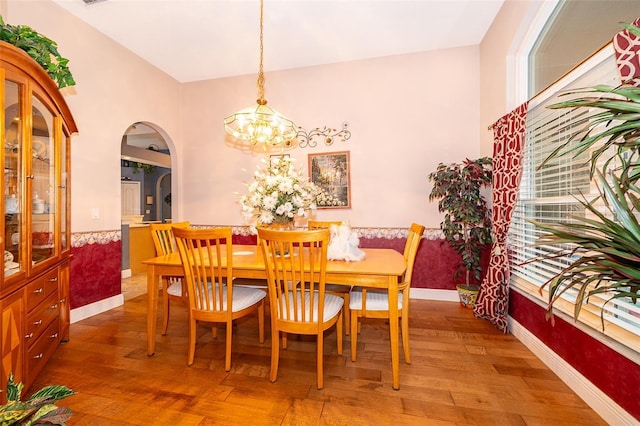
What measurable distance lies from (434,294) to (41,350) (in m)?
3.71

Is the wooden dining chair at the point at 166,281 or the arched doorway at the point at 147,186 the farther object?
the arched doorway at the point at 147,186

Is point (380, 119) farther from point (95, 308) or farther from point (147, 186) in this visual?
point (147, 186)

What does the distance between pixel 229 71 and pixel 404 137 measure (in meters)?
2.65

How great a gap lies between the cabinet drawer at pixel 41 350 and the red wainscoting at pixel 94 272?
3.02 feet

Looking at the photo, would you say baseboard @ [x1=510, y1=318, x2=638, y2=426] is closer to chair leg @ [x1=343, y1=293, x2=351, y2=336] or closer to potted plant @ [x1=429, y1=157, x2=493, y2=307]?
potted plant @ [x1=429, y1=157, x2=493, y2=307]

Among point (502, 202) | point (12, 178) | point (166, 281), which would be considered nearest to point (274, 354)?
point (166, 281)

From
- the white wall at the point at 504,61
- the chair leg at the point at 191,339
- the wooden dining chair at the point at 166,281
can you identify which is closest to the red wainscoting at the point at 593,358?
the white wall at the point at 504,61

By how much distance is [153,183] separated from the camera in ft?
29.1

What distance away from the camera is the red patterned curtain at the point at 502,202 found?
2469 mm

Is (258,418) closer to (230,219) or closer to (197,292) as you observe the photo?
(197,292)

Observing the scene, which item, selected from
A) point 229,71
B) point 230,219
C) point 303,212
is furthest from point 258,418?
point 229,71

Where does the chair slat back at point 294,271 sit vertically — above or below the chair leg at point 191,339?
above

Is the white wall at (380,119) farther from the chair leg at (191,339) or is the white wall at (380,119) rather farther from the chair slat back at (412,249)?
the chair leg at (191,339)

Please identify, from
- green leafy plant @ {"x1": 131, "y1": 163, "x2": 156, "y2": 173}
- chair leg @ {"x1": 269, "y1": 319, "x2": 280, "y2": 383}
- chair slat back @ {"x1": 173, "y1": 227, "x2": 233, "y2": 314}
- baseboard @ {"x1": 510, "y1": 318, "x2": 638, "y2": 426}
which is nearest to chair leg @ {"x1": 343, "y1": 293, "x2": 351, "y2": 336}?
chair leg @ {"x1": 269, "y1": 319, "x2": 280, "y2": 383}
